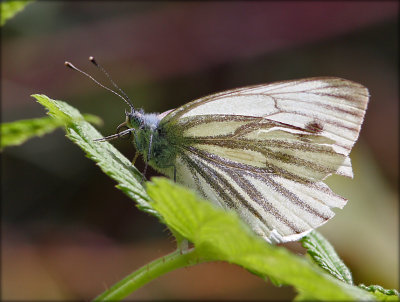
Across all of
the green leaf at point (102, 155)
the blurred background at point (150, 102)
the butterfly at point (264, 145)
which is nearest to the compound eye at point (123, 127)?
the butterfly at point (264, 145)

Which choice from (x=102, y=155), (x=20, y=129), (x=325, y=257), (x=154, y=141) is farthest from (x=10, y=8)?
(x=325, y=257)

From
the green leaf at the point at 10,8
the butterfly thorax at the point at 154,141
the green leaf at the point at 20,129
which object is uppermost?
the green leaf at the point at 10,8

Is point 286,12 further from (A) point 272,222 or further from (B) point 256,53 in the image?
(A) point 272,222

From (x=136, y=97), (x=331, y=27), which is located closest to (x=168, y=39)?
(x=136, y=97)

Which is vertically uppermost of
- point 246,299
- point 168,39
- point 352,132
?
point 168,39

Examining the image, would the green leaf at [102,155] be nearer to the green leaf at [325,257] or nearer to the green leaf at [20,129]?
the green leaf at [20,129]
